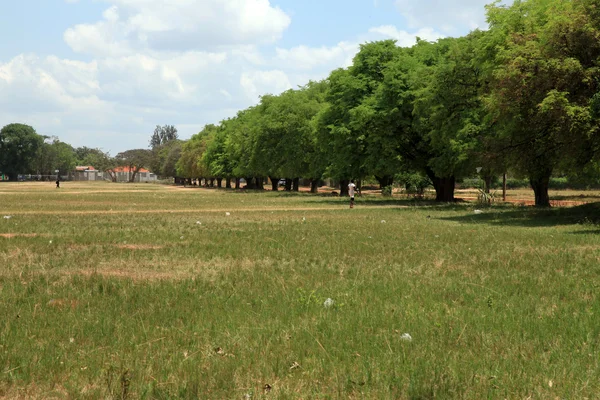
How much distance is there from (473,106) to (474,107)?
0.09 metres

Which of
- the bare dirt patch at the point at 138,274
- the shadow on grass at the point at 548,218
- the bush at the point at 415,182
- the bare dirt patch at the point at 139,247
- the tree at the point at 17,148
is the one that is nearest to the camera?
the bare dirt patch at the point at 138,274

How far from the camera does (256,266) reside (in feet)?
43.2

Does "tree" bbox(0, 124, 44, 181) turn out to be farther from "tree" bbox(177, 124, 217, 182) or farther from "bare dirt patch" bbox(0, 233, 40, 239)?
"bare dirt patch" bbox(0, 233, 40, 239)

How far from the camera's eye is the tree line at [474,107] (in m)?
25.4

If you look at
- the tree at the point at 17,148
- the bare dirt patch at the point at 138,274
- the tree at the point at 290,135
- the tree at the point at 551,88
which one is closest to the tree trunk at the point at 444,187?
the tree at the point at 551,88

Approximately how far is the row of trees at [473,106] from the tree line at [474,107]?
7 centimetres

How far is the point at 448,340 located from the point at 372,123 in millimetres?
41029

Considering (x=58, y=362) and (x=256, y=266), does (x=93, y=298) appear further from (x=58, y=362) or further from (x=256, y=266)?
(x=256, y=266)

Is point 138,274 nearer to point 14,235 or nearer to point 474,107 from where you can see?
point 14,235

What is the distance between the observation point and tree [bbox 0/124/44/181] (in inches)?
6998

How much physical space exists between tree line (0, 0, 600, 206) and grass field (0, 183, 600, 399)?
38.3 ft

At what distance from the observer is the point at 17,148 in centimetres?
17962

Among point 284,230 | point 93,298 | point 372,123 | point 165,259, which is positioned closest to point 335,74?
point 372,123

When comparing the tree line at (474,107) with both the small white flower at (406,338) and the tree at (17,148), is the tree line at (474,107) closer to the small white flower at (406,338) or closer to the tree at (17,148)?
the small white flower at (406,338)
